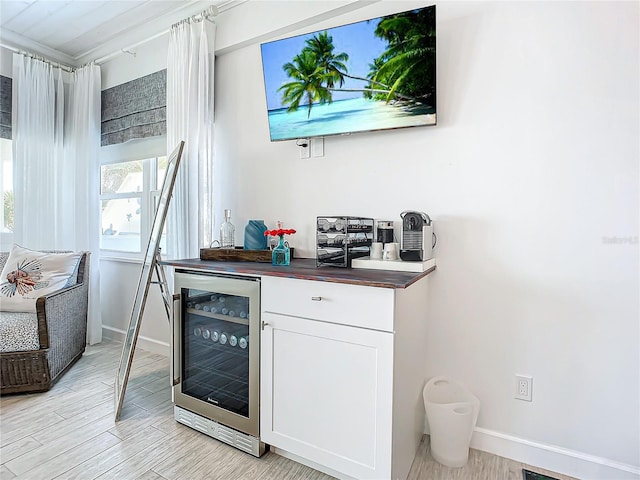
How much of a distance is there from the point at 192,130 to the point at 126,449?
1950 millimetres

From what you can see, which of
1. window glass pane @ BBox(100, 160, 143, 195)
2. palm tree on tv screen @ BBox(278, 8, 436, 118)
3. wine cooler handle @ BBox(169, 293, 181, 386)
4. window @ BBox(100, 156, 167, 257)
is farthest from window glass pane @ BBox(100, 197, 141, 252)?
palm tree on tv screen @ BBox(278, 8, 436, 118)

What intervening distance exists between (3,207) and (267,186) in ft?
8.26

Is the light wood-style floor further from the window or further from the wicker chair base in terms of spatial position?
the window

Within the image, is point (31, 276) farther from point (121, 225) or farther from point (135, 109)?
point (135, 109)

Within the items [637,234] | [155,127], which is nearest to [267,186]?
[155,127]

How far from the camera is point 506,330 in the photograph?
1.70m

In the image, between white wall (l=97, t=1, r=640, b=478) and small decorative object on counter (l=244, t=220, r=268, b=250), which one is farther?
small decorative object on counter (l=244, t=220, r=268, b=250)

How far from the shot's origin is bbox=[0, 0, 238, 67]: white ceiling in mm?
2629

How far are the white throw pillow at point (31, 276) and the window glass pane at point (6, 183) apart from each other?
0.54 metres

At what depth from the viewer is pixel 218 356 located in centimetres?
188

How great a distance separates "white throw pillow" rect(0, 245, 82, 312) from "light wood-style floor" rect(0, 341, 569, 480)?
2.15ft

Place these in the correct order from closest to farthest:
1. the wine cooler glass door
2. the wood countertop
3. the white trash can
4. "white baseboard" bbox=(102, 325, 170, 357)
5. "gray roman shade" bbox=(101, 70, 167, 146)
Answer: the wood countertop → the white trash can → the wine cooler glass door → "gray roman shade" bbox=(101, 70, 167, 146) → "white baseboard" bbox=(102, 325, 170, 357)

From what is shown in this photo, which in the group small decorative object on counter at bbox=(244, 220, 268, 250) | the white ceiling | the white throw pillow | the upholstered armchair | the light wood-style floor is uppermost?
the white ceiling

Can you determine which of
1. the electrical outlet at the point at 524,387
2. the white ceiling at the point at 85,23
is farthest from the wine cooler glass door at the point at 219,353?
the white ceiling at the point at 85,23
